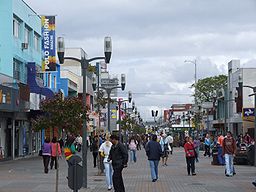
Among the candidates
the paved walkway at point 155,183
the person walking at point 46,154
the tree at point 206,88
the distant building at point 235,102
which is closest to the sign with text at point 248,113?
the distant building at point 235,102

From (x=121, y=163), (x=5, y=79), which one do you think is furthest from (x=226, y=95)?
(x=121, y=163)

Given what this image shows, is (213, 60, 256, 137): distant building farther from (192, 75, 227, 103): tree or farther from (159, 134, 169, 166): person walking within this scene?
Answer: (192, 75, 227, 103): tree

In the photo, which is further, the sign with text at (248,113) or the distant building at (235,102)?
the distant building at (235,102)

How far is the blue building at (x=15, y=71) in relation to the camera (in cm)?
3525

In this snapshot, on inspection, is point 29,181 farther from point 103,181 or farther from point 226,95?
point 226,95

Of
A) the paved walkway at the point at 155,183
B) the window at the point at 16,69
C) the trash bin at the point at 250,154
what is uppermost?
the window at the point at 16,69

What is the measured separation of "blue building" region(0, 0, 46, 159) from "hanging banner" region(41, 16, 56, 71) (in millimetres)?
969

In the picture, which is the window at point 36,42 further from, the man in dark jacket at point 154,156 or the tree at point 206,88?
the tree at point 206,88

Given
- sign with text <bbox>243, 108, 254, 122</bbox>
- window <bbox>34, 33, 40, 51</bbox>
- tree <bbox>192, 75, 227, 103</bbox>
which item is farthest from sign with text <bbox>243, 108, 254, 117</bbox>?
tree <bbox>192, 75, 227, 103</bbox>

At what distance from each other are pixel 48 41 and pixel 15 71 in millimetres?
5348

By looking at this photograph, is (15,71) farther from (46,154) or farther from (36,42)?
(46,154)

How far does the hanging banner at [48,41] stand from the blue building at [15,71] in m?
0.97

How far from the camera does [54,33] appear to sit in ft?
141

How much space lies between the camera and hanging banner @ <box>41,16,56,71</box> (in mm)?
42938
